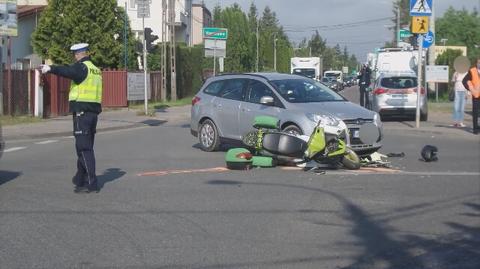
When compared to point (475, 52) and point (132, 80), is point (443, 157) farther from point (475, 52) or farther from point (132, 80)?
point (475, 52)

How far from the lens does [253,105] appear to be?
46.8 ft

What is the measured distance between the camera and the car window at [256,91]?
46.6 ft

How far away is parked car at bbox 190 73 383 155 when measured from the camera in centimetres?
1282

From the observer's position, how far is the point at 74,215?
8.44 meters

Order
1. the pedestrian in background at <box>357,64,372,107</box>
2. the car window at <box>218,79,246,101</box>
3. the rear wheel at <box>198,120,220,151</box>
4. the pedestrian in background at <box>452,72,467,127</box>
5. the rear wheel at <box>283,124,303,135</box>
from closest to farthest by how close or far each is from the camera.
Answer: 1. the rear wheel at <box>283,124,303,135</box>
2. the car window at <box>218,79,246,101</box>
3. the rear wheel at <box>198,120,220,151</box>
4. the pedestrian in background at <box>452,72,467,127</box>
5. the pedestrian in background at <box>357,64,372,107</box>

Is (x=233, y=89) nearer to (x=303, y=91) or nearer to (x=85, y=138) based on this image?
(x=303, y=91)

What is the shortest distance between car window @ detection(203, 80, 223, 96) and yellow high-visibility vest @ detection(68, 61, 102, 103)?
5.99 m

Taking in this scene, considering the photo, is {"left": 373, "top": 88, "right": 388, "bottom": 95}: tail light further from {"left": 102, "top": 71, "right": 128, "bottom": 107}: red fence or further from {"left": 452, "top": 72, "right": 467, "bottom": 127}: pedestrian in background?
{"left": 102, "top": 71, "right": 128, "bottom": 107}: red fence

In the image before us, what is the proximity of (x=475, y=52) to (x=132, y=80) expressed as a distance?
56.6m

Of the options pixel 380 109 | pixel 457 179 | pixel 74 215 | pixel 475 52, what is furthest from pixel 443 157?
pixel 475 52

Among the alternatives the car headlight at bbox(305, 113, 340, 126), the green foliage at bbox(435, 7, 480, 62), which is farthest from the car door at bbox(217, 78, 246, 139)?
the green foliage at bbox(435, 7, 480, 62)

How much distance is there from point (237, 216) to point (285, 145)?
3875 millimetres

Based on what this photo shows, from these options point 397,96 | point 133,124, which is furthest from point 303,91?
point 133,124

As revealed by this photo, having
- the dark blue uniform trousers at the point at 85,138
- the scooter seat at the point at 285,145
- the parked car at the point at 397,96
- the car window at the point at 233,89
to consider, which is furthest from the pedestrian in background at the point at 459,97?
the dark blue uniform trousers at the point at 85,138
